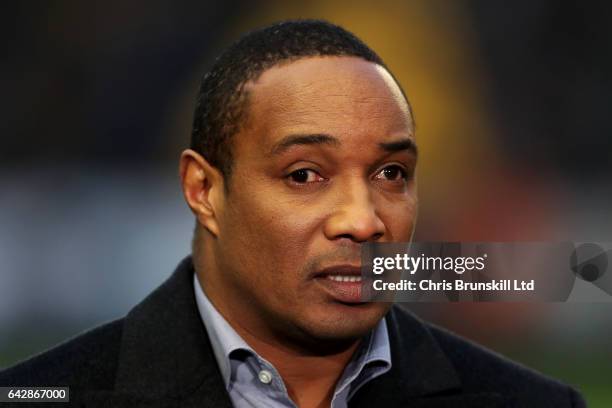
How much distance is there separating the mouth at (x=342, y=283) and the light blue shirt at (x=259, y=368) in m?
0.32

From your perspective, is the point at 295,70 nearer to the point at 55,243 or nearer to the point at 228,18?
the point at 55,243

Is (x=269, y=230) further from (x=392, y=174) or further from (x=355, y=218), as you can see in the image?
(x=392, y=174)

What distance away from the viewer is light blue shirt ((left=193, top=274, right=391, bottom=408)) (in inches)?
107

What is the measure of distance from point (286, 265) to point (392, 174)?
0.37 meters

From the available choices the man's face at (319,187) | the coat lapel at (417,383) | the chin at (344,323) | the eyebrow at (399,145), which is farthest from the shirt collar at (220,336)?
the eyebrow at (399,145)

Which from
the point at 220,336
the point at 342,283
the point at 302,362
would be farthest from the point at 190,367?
the point at 342,283

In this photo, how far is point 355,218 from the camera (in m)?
2.48

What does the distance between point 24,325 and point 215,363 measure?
6.86 meters

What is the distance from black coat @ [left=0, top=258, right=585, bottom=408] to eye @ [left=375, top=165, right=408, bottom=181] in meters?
0.59

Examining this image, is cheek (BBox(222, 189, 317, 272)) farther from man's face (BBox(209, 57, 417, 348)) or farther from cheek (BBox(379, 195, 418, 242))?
cheek (BBox(379, 195, 418, 242))

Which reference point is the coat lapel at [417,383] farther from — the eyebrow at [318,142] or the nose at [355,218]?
the eyebrow at [318,142]

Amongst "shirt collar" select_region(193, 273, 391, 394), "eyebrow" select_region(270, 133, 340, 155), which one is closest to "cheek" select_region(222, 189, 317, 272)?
"eyebrow" select_region(270, 133, 340, 155)

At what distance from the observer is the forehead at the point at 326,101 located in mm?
2535

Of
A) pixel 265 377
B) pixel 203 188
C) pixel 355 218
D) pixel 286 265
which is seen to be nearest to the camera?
pixel 355 218
